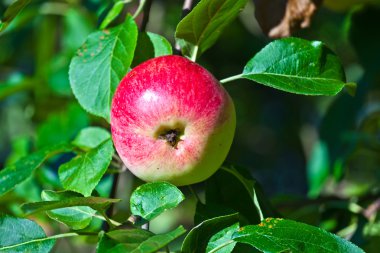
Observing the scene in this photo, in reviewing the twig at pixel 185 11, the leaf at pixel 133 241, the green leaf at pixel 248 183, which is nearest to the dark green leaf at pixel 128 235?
the leaf at pixel 133 241

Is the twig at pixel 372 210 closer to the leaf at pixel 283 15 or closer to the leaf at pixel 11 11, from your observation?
the leaf at pixel 283 15

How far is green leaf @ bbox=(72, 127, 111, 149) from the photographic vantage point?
1227 mm

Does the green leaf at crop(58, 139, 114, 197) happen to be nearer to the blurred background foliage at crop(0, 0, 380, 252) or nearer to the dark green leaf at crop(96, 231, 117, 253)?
the dark green leaf at crop(96, 231, 117, 253)

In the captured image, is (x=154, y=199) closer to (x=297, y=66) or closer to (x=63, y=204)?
(x=63, y=204)

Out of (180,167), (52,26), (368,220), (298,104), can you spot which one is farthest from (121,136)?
(298,104)

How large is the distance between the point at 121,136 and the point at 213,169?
0.44 ft

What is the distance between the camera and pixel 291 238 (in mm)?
891

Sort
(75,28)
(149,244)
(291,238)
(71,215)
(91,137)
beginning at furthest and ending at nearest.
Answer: (75,28)
(91,137)
(71,215)
(291,238)
(149,244)

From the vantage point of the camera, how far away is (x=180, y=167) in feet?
3.02

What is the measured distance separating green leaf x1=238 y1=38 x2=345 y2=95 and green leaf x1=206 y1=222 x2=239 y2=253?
0.23 metres

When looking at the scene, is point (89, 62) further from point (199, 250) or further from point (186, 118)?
point (199, 250)

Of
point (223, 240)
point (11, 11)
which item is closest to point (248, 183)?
point (223, 240)

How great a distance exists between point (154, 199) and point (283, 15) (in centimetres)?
53

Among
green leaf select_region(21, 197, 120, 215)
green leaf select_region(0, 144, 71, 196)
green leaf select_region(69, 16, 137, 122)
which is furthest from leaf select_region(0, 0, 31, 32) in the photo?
green leaf select_region(21, 197, 120, 215)
